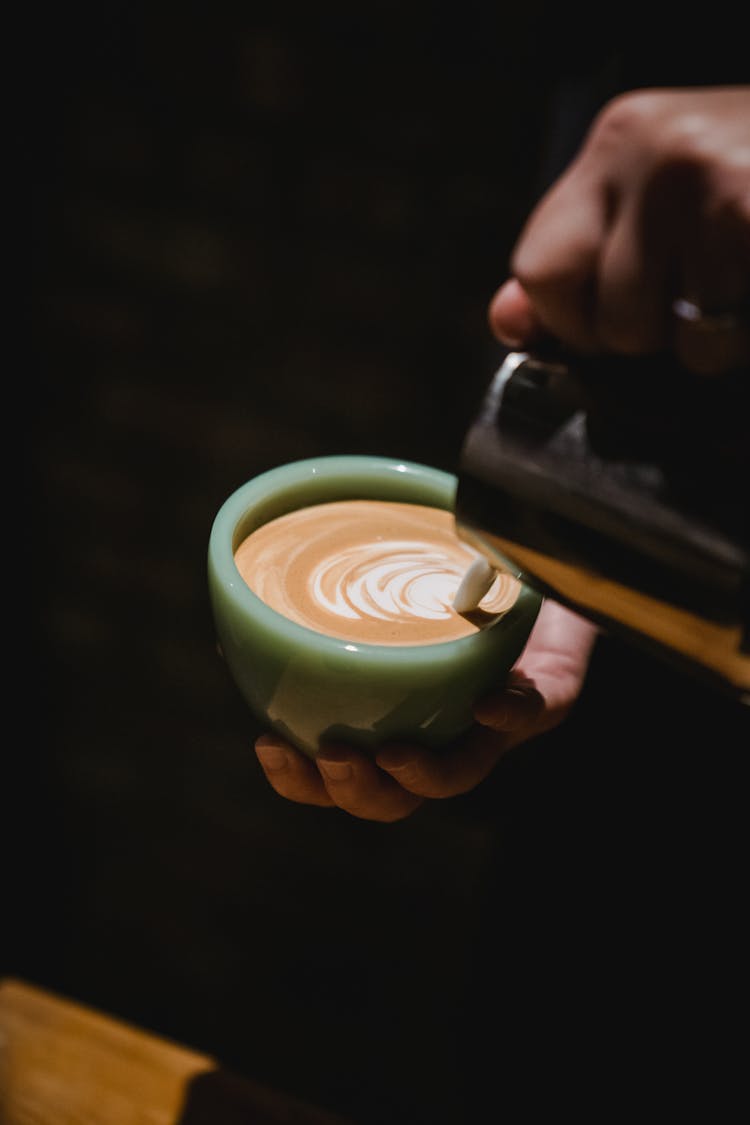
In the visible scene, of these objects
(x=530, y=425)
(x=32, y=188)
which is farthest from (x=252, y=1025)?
(x=530, y=425)

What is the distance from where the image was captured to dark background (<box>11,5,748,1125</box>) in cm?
123

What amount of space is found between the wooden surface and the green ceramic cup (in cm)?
38

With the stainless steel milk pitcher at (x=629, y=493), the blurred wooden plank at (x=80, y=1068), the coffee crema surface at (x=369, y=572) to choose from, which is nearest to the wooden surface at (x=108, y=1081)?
the blurred wooden plank at (x=80, y=1068)

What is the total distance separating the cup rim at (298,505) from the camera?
0.65m

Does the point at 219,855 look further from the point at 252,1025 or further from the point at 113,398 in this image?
the point at 113,398

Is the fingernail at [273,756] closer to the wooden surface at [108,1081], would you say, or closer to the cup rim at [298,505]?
the cup rim at [298,505]

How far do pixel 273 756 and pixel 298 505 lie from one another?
9.5 inches

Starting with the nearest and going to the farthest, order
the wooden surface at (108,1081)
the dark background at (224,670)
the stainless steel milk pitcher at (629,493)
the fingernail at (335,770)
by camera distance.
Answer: the stainless steel milk pitcher at (629,493)
the fingernail at (335,770)
the wooden surface at (108,1081)
the dark background at (224,670)

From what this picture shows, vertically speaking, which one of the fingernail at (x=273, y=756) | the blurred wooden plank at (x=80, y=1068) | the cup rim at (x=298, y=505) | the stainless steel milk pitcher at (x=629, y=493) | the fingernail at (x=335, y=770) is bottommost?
the blurred wooden plank at (x=80, y=1068)

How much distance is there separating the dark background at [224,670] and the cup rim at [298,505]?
1.50 feet

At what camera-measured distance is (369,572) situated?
2.74 ft

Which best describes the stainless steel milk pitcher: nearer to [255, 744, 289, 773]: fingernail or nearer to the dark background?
[255, 744, 289, 773]: fingernail

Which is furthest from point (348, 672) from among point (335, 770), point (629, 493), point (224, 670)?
point (224, 670)

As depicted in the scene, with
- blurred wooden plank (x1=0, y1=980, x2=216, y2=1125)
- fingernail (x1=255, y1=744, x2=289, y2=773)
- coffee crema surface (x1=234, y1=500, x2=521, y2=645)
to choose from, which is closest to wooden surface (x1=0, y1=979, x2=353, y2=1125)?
blurred wooden plank (x1=0, y1=980, x2=216, y2=1125)
